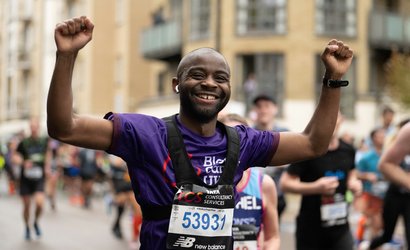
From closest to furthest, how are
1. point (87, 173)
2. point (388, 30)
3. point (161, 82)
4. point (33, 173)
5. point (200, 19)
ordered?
point (33, 173)
point (87, 173)
point (388, 30)
point (200, 19)
point (161, 82)

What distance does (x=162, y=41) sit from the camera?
36.7 meters

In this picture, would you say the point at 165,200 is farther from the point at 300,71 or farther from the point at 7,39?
the point at 7,39

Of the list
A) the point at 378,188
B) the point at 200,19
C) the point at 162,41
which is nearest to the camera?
the point at 378,188

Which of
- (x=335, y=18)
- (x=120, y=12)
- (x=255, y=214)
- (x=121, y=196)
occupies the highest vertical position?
(x=120, y=12)

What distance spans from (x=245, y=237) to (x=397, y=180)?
6.05 feet

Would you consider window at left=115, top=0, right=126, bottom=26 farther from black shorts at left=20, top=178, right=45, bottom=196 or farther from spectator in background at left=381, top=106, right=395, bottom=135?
spectator in background at left=381, top=106, right=395, bottom=135

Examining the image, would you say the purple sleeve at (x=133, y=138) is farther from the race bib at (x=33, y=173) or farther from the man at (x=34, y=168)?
the race bib at (x=33, y=173)

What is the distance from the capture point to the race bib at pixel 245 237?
16.3ft

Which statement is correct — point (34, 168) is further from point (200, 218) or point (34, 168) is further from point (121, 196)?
point (200, 218)

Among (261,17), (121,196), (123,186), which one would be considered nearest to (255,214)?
(121,196)

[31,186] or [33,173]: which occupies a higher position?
[33,173]

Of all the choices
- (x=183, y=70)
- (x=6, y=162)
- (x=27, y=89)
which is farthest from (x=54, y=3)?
(x=183, y=70)

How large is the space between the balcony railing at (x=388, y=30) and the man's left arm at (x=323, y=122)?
95.7ft

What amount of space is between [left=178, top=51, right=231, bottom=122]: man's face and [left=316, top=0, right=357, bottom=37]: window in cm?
2841
